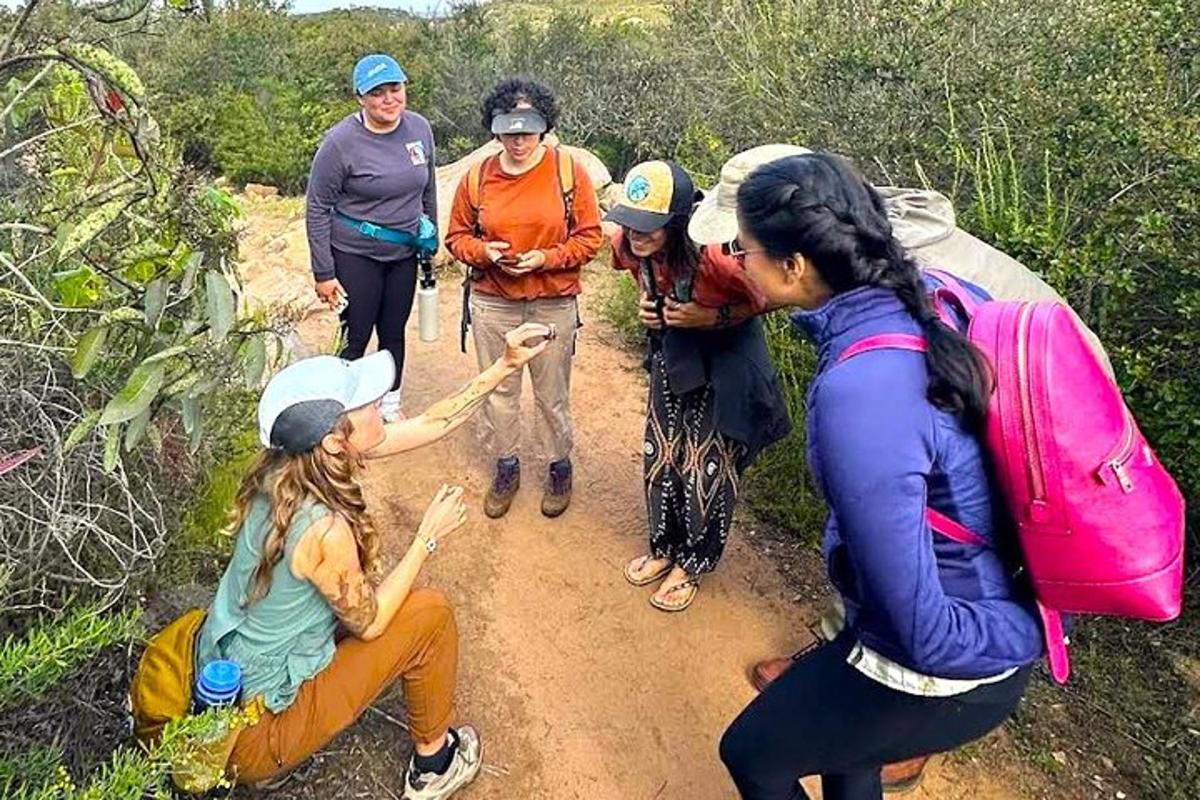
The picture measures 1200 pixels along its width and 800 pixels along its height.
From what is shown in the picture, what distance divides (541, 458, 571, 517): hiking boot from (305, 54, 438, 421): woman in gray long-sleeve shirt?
1.02 meters

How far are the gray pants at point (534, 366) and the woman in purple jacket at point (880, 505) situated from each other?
6.02 ft

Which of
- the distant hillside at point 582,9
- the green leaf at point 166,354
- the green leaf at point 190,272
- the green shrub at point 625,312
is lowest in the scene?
the distant hillside at point 582,9

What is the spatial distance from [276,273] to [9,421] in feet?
15.3

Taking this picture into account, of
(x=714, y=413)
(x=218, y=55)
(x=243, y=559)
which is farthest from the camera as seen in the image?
→ (x=218, y=55)

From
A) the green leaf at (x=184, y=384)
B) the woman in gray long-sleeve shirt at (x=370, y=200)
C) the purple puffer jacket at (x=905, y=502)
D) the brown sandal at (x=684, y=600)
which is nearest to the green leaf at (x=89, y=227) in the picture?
the green leaf at (x=184, y=384)

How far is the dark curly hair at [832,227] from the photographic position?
1.65 meters

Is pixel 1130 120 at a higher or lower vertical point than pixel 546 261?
higher

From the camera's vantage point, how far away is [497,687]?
3.10 meters

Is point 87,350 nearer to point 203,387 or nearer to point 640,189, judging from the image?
point 203,387

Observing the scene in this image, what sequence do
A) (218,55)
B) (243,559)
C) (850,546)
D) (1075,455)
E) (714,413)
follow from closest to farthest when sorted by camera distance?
(1075,455) < (850,546) < (243,559) < (714,413) < (218,55)

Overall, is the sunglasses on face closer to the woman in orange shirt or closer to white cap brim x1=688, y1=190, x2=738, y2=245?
the woman in orange shirt

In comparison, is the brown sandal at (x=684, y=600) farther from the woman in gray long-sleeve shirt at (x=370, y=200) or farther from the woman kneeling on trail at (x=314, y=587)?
the woman in gray long-sleeve shirt at (x=370, y=200)

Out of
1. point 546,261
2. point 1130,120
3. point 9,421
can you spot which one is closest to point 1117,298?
point 1130,120

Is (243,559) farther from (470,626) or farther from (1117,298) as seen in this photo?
(1117,298)
